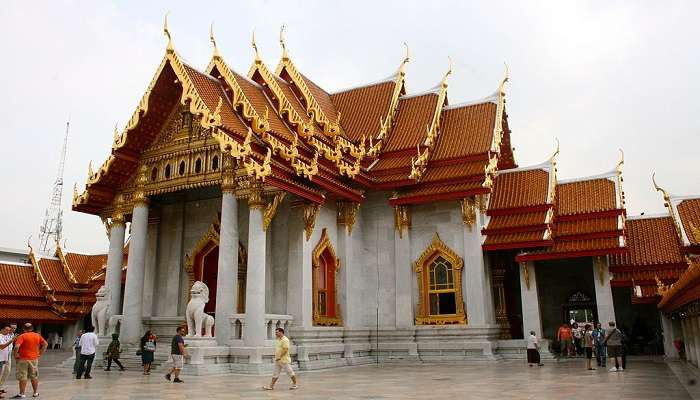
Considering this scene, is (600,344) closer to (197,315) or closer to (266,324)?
(266,324)

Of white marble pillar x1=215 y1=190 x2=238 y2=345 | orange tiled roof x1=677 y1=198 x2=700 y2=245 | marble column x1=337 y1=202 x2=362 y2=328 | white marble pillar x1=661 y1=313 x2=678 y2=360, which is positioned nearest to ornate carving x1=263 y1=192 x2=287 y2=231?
white marble pillar x1=215 y1=190 x2=238 y2=345

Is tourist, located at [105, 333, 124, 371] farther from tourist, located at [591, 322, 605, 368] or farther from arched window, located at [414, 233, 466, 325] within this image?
tourist, located at [591, 322, 605, 368]

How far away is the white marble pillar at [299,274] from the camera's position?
15031mm

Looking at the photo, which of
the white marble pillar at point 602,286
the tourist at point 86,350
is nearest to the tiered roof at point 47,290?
the tourist at point 86,350

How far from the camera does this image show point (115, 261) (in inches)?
659

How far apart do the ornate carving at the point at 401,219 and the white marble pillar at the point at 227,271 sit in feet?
18.3

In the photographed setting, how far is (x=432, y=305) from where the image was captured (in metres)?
17.7

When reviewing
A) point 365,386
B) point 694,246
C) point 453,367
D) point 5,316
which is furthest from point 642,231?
point 5,316

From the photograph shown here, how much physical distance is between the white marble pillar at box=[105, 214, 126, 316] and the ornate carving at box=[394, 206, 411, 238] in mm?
7920

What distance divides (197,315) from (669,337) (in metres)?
13.1

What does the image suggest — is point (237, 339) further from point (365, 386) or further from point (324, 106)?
point (324, 106)

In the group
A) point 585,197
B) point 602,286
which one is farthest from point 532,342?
point 585,197

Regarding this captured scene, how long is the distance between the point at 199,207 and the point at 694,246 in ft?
47.3

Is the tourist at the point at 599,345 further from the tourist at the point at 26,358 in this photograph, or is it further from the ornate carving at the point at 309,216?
the tourist at the point at 26,358
